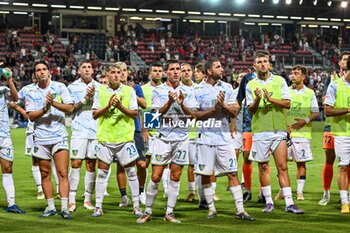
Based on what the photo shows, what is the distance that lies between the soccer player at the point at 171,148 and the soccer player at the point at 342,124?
217cm

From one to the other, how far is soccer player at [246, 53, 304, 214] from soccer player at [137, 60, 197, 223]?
1.11 m

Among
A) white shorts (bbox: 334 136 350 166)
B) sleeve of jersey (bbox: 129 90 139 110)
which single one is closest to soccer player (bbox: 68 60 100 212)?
sleeve of jersey (bbox: 129 90 139 110)

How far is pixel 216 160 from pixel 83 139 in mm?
2553

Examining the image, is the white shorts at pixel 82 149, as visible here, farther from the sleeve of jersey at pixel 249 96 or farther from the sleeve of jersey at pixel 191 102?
the sleeve of jersey at pixel 249 96

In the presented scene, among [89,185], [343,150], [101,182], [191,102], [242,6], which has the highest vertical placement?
[242,6]

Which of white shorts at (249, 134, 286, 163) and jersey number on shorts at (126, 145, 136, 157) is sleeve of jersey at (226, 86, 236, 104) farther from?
jersey number on shorts at (126, 145, 136, 157)

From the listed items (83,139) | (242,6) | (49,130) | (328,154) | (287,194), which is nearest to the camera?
(49,130)

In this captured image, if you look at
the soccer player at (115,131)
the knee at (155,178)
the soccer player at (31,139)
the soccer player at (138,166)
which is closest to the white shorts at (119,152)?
the soccer player at (115,131)

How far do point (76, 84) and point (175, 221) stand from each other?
330 cm

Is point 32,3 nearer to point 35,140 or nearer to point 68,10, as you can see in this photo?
point 68,10

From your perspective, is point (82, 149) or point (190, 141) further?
point (190, 141)

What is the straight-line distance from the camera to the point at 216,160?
10148mm

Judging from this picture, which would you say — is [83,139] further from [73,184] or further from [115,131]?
[115,131]

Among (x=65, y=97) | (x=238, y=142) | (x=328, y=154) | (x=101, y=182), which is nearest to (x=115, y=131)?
(x=101, y=182)
